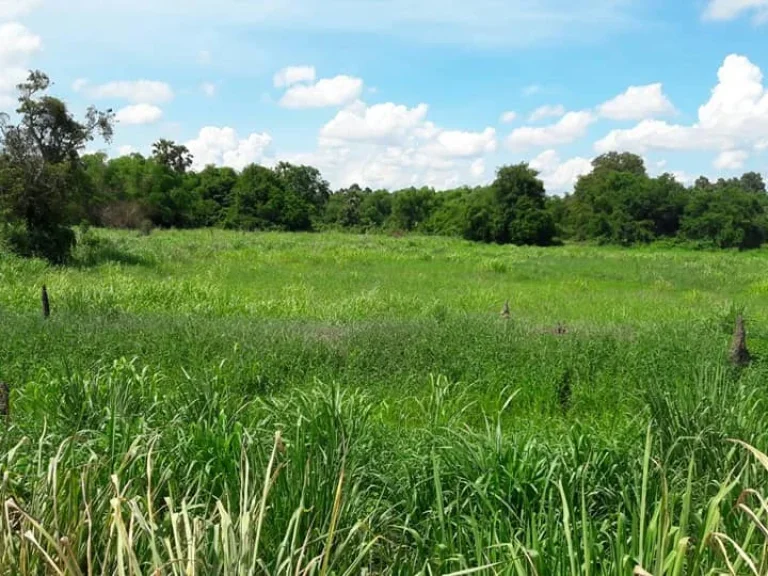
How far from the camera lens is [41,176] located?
63.5ft

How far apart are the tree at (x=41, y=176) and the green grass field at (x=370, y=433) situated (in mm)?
2360

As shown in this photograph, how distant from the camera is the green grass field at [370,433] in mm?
2252

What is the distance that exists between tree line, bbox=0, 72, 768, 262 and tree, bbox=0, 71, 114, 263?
0.03 meters

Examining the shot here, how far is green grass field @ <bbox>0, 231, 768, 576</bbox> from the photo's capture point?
225 cm

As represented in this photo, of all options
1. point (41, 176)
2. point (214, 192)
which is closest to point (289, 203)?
point (214, 192)

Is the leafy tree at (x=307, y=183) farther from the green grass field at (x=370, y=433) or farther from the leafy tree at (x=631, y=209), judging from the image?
the green grass field at (x=370, y=433)

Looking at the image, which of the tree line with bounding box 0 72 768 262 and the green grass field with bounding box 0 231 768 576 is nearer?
the green grass field with bounding box 0 231 768 576

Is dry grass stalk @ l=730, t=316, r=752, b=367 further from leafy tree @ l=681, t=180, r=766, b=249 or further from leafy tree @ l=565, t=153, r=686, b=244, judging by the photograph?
leafy tree @ l=565, t=153, r=686, b=244

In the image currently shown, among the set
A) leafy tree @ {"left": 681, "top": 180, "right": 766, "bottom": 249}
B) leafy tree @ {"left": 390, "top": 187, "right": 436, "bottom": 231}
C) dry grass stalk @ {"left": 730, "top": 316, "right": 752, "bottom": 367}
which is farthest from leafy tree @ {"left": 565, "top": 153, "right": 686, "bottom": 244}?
dry grass stalk @ {"left": 730, "top": 316, "right": 752, "bottom": 367}

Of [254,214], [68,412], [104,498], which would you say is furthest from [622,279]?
[254,214]

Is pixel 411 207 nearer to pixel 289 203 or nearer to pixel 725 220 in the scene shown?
pixel 289 203

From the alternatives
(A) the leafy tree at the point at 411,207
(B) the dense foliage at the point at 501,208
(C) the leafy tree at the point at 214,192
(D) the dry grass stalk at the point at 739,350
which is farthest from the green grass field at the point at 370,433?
(A) the leafy tree at the point at 411,207

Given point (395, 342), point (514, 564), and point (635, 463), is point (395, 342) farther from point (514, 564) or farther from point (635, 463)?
point (514, 564)

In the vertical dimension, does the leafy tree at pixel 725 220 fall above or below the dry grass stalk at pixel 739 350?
above
